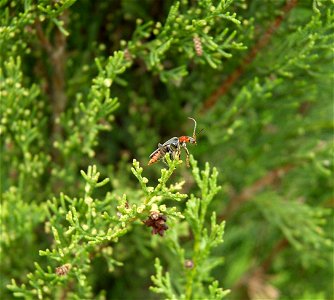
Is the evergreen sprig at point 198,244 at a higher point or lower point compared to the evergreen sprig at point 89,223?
lower

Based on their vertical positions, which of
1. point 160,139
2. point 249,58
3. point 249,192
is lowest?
point 249,192

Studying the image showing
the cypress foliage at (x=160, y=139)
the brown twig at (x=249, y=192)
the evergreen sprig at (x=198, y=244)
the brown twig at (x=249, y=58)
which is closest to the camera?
the evergreen sprig at (x=198, y=244)

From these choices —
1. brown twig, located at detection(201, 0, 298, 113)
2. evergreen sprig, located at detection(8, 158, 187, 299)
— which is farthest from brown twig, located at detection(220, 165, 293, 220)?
evergreen sprig, located at detection(8, 158, 187, 299)

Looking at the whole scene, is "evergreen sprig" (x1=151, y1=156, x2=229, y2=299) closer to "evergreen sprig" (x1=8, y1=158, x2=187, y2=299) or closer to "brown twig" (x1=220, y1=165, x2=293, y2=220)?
"evergreen sprig" (x1=8, y1=158, x2=187, y2=299)

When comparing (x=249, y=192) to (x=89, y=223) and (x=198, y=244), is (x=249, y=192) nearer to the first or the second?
(x=198, y=244)

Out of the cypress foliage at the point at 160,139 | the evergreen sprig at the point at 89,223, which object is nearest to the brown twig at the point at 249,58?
the cypress foliage at the point at 160,139

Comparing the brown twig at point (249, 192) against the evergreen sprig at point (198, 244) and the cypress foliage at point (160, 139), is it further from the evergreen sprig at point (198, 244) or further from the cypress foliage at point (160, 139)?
the evergreen sprig at point (198, 244)

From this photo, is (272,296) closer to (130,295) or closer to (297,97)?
(130,295)

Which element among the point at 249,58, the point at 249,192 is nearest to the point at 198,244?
the point at 249,58
